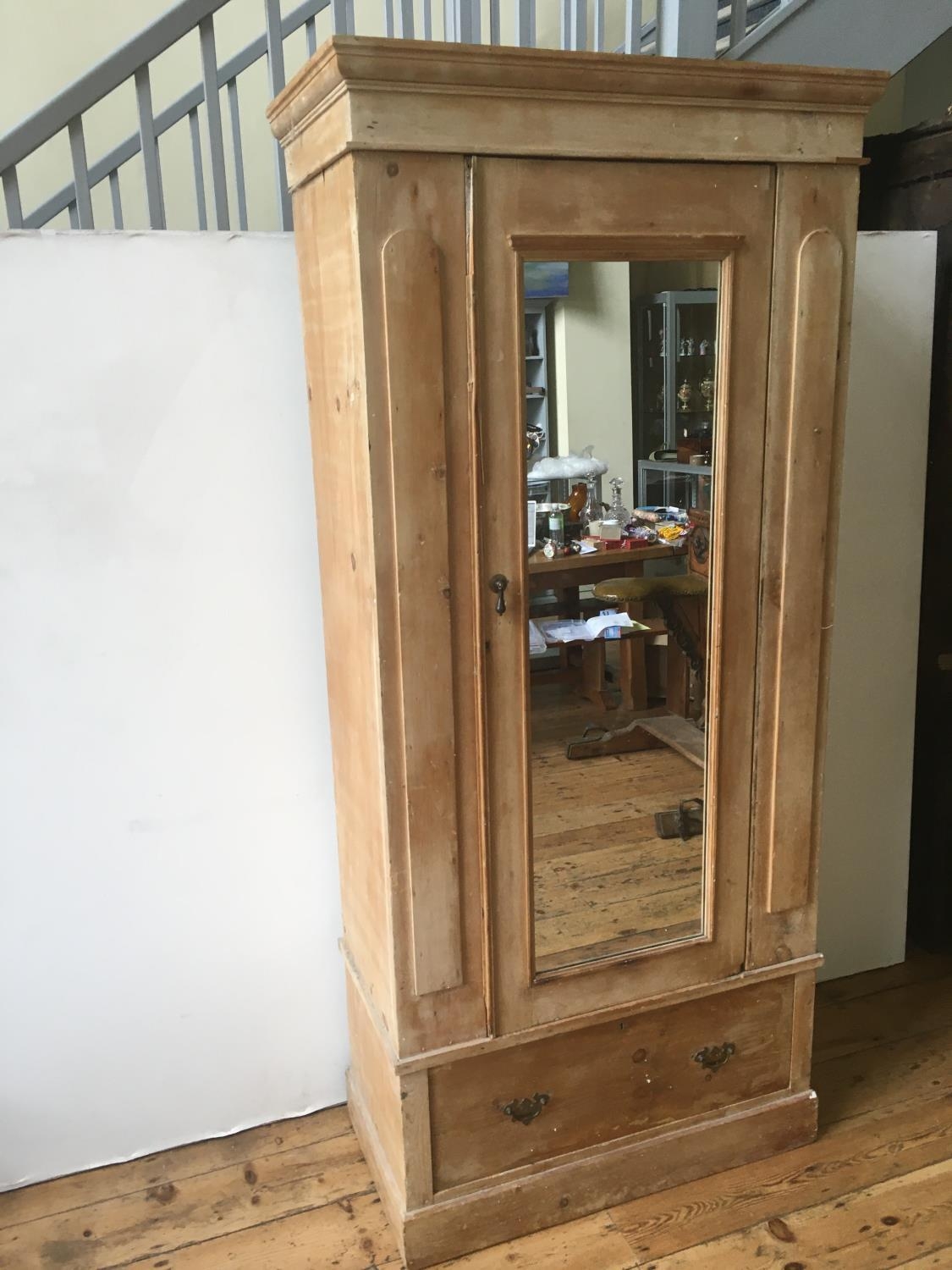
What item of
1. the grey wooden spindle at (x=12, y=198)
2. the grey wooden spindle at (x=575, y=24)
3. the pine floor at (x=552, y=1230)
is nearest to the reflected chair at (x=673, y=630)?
the pine floor at (x=552, y=1230)

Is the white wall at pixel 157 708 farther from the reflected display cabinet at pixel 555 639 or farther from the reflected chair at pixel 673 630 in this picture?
the reflected chair at pixel 673 630

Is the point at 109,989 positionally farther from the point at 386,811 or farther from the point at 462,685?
the point at 462,685

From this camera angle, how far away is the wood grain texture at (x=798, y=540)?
1.62 meters

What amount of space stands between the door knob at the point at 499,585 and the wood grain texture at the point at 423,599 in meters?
0.07

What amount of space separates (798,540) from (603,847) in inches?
24.1

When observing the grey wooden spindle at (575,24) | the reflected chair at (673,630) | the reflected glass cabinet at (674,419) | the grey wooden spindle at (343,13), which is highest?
the grey wooden spindle at (575,24)

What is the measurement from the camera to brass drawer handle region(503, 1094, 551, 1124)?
1.79 m

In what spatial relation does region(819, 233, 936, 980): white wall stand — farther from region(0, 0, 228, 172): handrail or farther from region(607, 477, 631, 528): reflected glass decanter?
region(0, 0, 228, 172): handrail

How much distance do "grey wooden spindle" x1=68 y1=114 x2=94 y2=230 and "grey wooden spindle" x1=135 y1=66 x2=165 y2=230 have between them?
12 centimetres

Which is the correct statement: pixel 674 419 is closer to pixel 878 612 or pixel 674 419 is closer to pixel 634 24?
pixel 878 612

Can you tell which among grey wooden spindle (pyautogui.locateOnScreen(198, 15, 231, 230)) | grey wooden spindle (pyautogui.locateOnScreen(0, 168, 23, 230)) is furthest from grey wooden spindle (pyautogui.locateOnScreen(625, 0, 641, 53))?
grey wooden spindle (pyautogui.locateOnScreen(0, 168, 23, 230))

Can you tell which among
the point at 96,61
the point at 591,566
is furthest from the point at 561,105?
the point at 96,61

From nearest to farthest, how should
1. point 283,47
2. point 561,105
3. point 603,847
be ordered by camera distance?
point 561,105, point 603,847, point 283,47

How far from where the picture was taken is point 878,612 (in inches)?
92.5
